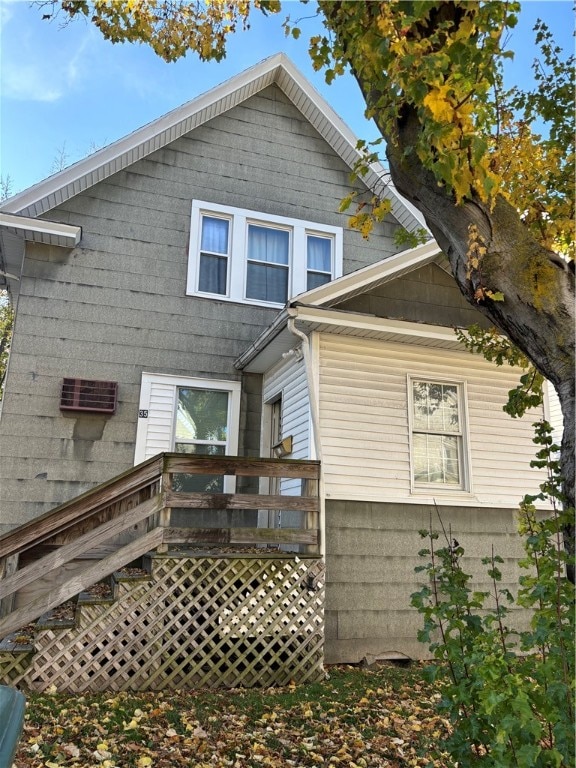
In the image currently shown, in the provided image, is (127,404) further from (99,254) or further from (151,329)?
(99,254)

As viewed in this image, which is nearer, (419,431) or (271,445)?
(419,431)

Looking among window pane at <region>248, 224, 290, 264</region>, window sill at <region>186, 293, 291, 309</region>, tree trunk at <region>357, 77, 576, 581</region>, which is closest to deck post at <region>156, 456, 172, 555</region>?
tree trunk at <region>357, 77, 576, 581</region>

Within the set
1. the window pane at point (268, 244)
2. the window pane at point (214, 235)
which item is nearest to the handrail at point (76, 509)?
the window pane at point (214, 235)

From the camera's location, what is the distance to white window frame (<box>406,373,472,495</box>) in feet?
24.0

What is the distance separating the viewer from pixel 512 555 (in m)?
7.48

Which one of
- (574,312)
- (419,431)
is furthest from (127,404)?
(574,312)

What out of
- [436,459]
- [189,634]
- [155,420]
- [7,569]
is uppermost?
[155,420]

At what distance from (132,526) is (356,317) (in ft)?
11.2

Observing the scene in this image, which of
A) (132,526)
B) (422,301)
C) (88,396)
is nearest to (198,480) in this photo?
(88,396)

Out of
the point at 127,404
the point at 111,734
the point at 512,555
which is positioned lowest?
the point at 111,734

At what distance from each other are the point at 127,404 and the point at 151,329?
117 centimetres

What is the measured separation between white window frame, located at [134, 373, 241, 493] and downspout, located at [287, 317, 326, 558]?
80.1 inches

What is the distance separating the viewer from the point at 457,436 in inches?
301

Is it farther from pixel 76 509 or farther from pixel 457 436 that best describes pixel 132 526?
pixel 457 436
